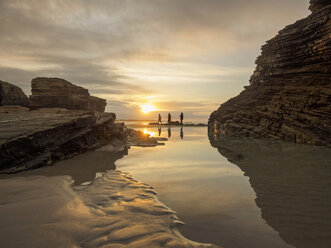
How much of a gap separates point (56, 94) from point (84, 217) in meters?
20.9

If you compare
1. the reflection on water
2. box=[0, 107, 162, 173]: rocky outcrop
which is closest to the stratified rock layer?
box=[0, 107, 162, 173]: rocky outcrop

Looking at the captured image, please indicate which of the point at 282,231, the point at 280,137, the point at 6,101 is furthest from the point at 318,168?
the point at 6,101

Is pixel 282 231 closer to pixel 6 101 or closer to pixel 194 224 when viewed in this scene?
pixel 194 224

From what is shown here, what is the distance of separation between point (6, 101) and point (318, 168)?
172ft

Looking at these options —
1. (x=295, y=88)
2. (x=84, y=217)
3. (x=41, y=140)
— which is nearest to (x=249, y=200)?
(x=84, y=217)

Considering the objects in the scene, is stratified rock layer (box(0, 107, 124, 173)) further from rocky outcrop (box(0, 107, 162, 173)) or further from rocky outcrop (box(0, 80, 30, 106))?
rocky outcrop (box(0, 80, 30, 106))

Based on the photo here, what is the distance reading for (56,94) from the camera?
21.1 meters

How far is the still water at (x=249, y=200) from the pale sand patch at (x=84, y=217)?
0.36 meters

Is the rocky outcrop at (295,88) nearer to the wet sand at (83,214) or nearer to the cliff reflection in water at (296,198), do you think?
the cliff reflection in water at (296,198)

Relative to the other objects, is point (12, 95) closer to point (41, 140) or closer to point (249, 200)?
point (41, 140)

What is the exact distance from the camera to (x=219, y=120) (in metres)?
27.9

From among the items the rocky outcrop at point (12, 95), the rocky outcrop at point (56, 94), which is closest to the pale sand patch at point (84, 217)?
the rocky outcrop at point (56, 94)

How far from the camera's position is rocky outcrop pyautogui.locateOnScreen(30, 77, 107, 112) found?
807 inches

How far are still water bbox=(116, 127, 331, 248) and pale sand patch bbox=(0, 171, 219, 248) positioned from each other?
0.36 meters
